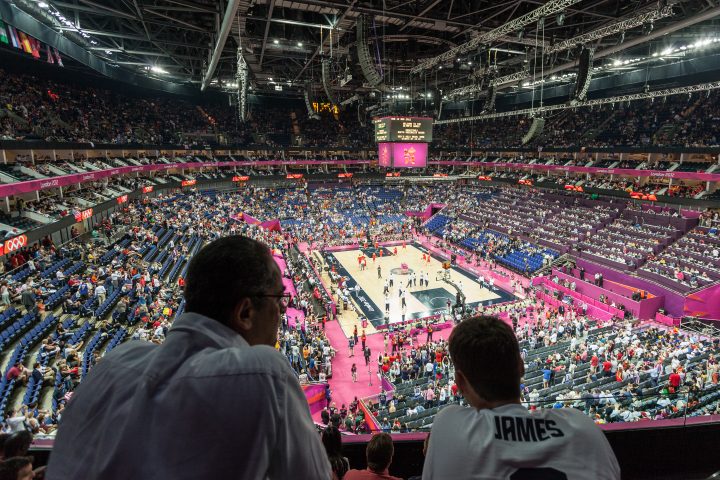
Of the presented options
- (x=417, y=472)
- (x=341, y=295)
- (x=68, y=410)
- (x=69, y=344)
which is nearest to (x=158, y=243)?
(x=341, y=295)

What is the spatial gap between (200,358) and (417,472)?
3293 millimetres

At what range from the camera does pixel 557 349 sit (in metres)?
16.7

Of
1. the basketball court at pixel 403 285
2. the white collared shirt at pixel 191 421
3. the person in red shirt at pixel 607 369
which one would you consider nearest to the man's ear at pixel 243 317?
the white collared shirt at pixel 191 421

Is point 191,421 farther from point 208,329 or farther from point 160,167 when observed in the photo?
point 160,167

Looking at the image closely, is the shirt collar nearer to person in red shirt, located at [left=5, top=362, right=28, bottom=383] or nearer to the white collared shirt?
the white collared shirt

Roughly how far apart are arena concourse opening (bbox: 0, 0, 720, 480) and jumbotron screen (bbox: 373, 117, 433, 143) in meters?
0.16

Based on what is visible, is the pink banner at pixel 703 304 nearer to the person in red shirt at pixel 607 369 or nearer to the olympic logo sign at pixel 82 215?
the person in red shirt at pixel 607 369

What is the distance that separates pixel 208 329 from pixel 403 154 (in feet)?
88.3

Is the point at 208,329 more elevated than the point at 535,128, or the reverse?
the point at 535,128

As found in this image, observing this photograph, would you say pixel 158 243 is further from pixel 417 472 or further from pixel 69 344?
pixel 417 472

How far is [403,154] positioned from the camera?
27219 mm

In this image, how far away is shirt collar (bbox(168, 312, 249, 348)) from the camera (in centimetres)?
118

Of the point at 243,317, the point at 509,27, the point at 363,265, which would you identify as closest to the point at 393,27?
the point at 509,27

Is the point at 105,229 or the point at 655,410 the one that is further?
the point at 105,229
